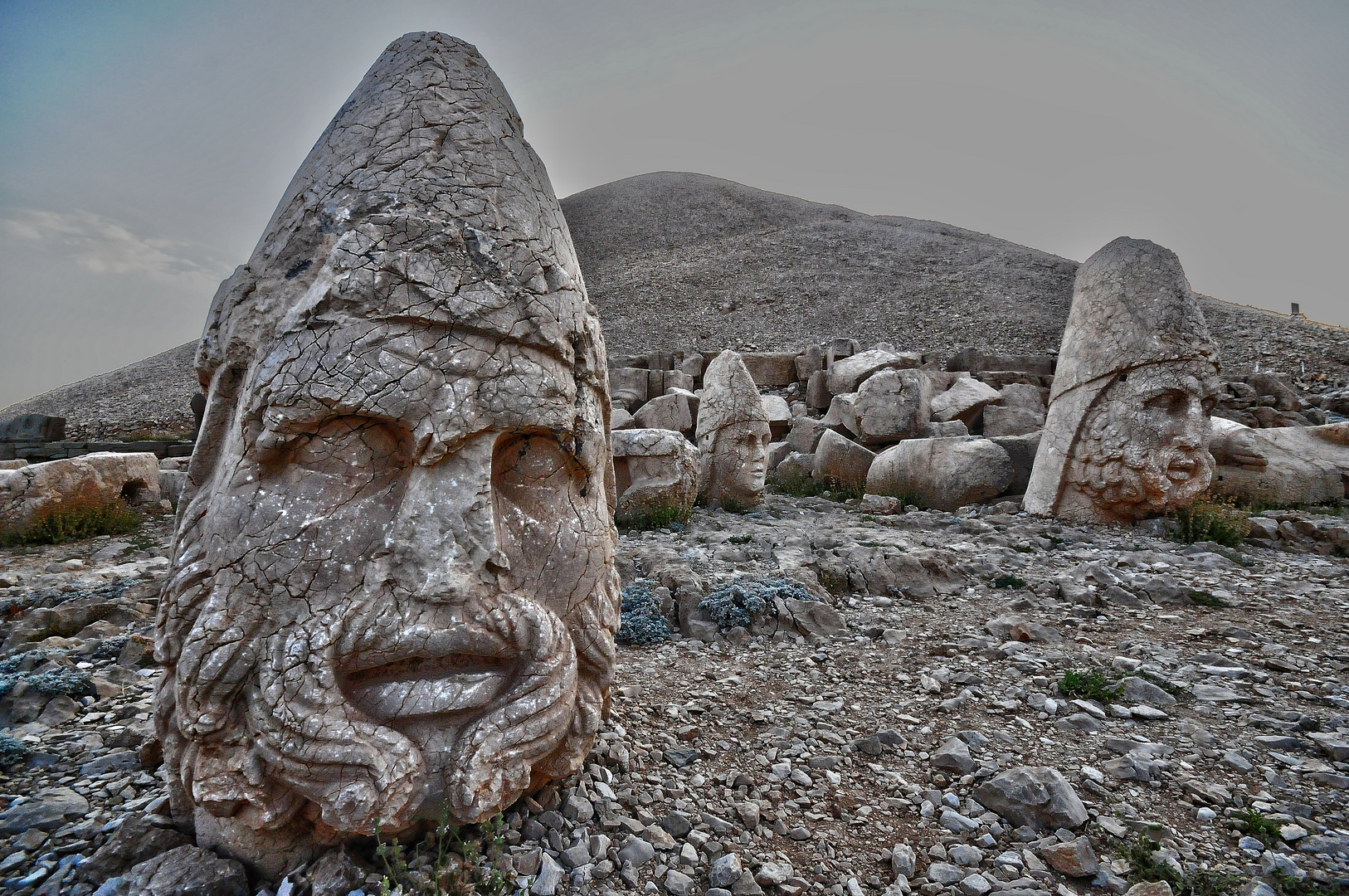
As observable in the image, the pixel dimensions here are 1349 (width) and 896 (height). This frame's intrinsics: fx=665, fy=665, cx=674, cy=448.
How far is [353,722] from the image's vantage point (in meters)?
1.72

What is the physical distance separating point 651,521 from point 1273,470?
6997 mm

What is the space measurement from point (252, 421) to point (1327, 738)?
4136 millimetres

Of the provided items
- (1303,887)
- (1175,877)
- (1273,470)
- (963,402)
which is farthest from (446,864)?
(963,402)

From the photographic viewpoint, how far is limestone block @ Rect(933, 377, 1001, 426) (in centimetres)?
1083

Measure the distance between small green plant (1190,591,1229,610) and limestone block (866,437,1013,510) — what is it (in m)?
3.39

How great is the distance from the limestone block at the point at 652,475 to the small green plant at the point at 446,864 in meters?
4.96

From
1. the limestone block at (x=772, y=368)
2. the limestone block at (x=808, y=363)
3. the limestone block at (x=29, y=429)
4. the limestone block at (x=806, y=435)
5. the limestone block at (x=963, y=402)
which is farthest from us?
the limestone block at (x=772, y=368)

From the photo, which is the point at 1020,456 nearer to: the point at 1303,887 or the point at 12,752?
the point at 1303,887

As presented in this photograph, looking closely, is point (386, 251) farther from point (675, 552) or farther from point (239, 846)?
point (675, 552)

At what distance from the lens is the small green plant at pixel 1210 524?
19.1 ft

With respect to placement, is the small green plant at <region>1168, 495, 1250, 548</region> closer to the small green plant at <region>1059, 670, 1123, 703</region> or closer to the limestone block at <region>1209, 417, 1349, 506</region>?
the limestone block at <region>1209, 417, 1349, 506</region>

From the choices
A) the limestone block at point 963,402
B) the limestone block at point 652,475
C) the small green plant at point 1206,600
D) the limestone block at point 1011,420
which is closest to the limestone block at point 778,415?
the limestone block at point 963,402

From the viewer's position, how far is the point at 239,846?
70.3 inches

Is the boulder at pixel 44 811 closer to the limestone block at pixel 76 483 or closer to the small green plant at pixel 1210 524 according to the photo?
the limestone block at pixel 76 483
